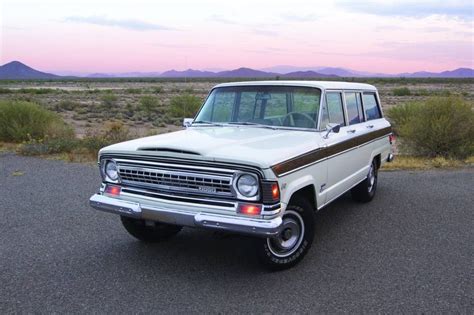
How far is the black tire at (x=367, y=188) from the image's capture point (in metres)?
7.12

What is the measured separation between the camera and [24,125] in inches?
579

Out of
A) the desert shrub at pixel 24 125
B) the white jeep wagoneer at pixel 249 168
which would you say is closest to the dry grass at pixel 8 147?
the desert shrub at pixel 24 125

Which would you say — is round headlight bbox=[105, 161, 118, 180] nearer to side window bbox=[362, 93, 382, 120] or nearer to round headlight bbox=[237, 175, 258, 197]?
round headlight bbox=[237, 175, 258, 197]

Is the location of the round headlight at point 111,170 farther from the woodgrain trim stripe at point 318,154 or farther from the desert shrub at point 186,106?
the desert shrub at point 186,106

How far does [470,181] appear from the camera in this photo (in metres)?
8.91

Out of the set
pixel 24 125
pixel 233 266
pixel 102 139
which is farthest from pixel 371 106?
pixel 24 125

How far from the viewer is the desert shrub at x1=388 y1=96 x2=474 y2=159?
39.2ft

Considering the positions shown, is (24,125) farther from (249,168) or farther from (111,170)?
(249,168)

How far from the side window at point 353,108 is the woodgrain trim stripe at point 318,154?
0.25 m

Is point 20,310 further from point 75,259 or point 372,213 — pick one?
point 372,213

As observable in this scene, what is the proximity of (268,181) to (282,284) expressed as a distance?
1.00 meters

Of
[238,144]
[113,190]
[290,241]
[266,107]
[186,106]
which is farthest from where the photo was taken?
[186,106]

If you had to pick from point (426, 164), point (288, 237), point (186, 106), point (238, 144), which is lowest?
point (426, 164)

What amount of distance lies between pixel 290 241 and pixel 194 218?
1.07 metres
